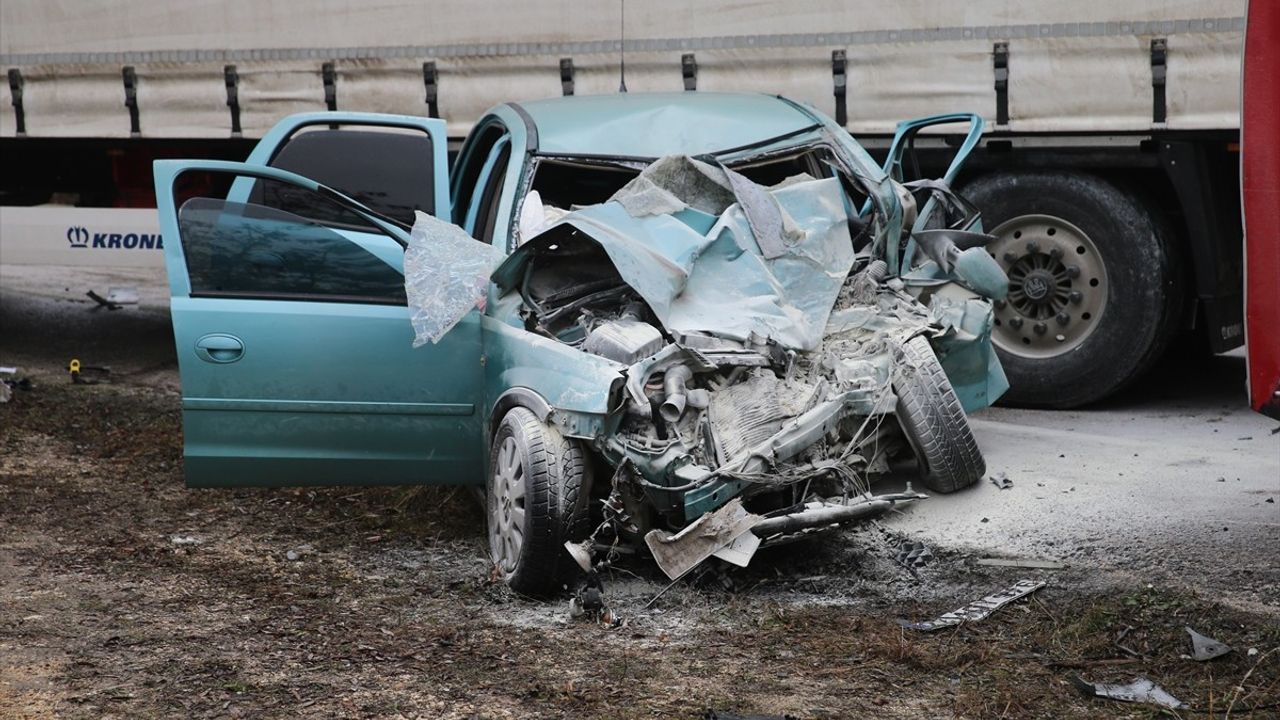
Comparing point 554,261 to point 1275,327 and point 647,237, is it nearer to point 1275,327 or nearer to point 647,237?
point 647,237

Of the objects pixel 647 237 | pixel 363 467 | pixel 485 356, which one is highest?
pixel 647 237

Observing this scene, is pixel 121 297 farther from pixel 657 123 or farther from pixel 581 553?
pixel 581 553

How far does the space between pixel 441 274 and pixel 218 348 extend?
90 centimetres

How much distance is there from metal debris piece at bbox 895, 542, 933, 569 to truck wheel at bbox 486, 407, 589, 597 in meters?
1.21

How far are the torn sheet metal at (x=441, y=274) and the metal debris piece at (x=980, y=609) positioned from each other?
6.48 feet

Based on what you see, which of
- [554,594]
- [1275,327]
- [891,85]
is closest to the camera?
[1275,327]

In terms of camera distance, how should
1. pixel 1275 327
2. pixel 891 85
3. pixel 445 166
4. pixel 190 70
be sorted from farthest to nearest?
pixel 190 70, pixel 891 85, pixel 445 166, pixel 1275 327

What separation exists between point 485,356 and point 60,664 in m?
1.88

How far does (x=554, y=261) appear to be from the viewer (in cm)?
579

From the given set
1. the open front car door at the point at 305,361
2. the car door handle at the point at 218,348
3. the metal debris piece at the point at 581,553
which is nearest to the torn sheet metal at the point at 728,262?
the open front car door at the point at 305,361

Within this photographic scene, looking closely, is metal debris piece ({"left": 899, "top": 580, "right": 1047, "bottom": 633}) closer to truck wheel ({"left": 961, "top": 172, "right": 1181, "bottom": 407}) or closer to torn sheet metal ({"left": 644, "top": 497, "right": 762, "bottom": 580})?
torn sheet metal ({"left": 644, "top": 497, "right": 762, "bottom": 580})

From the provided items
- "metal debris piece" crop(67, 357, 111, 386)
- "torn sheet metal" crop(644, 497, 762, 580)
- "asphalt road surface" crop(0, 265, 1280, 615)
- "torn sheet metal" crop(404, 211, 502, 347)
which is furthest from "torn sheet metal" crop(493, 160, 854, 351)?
"metal debris piece" crop(67, 357, 111, 386)

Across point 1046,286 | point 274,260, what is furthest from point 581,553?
point 1046,286

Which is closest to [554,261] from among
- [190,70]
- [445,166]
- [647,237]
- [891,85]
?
[647,237]
